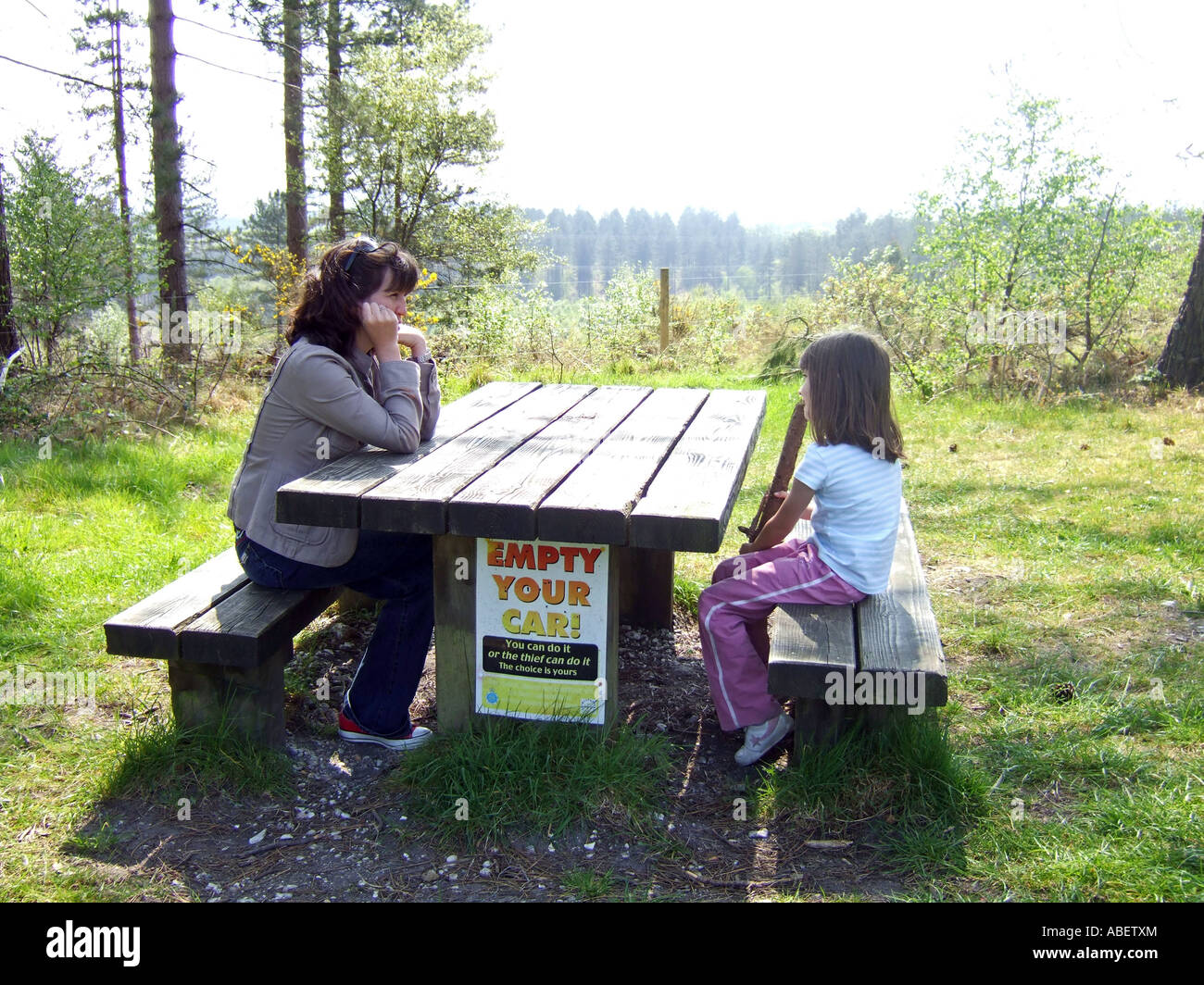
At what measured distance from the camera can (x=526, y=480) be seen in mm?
2582

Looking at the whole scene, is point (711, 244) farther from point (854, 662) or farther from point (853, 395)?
point (854, 662)

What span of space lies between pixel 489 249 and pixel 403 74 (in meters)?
4.39

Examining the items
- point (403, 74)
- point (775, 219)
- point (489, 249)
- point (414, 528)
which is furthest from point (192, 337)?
point (775, 219)

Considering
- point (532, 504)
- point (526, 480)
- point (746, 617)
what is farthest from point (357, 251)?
point (746, 617)

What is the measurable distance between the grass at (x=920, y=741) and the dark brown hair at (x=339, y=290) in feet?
3.97

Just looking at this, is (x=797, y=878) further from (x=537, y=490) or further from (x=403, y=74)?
(x=403, y=74)

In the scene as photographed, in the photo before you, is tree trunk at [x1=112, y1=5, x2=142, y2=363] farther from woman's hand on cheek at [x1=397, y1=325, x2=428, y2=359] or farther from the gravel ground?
the gravel ground

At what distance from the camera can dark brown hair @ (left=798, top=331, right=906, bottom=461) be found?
8.98 feet

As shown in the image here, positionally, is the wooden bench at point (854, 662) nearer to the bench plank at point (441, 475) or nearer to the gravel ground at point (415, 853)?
the gravel ground at point (415, 853)

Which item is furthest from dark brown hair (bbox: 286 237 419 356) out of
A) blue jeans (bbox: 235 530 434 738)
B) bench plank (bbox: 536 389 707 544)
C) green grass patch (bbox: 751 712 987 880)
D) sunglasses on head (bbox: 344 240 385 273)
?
green grass patch (bbox: 751 712 987 880)

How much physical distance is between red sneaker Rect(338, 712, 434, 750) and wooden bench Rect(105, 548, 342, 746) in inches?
7.6

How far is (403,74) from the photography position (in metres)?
19.2
